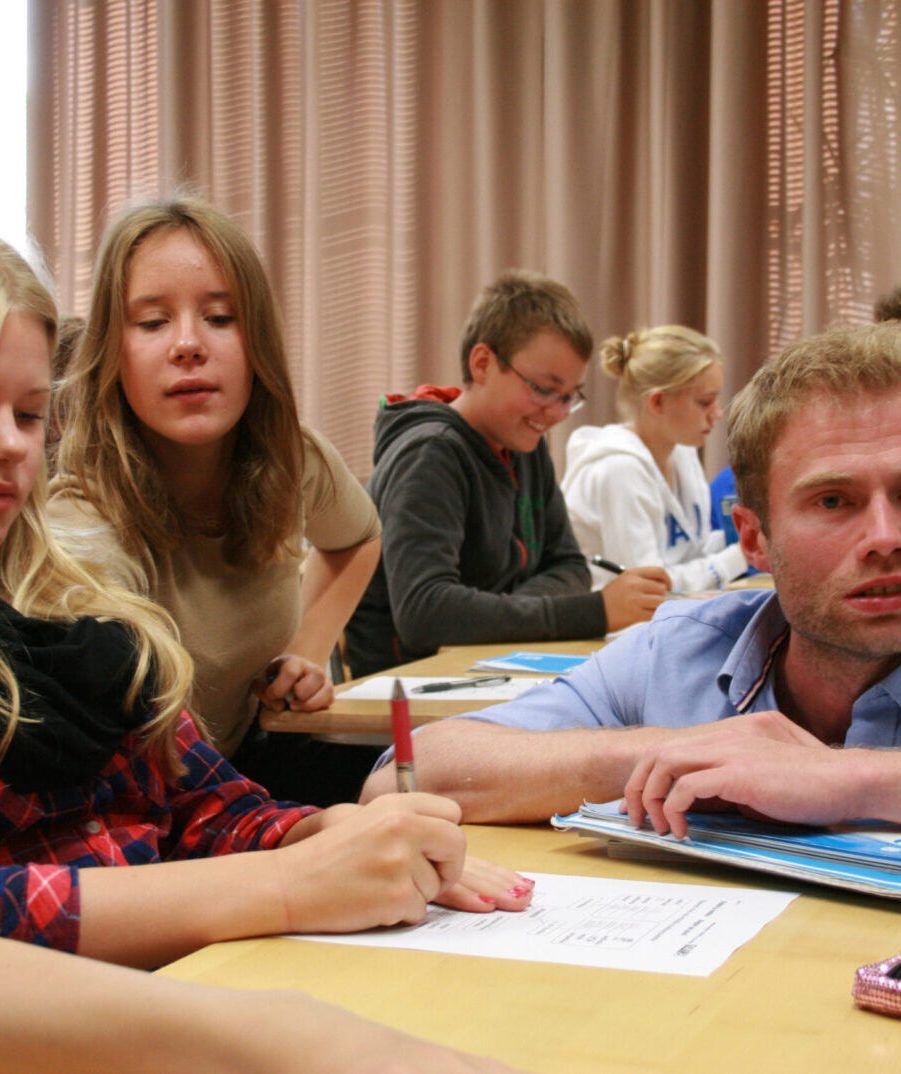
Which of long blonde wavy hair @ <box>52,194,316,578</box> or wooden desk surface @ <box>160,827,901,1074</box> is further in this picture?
long blonde wavy hair @ <box>52,194,316,578</box>

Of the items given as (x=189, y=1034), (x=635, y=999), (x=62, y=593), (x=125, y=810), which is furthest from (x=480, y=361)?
(x=189, y=1034)

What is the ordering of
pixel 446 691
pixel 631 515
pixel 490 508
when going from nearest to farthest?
pixel 446 691
pixel 490 508
pixel 631 515

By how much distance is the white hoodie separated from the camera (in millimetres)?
3848

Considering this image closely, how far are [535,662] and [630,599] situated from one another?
0.42 metres

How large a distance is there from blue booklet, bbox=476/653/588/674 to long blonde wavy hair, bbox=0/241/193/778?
1.10 meters

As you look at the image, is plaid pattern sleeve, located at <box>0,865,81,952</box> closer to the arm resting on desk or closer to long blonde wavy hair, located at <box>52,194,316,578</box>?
the arm resting on desk

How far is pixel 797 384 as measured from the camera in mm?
1394

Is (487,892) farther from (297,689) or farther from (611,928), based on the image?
(297,689)

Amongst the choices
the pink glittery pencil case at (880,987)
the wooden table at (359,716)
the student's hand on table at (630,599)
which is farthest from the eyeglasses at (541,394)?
the pink glittery pencil case at (880,987)

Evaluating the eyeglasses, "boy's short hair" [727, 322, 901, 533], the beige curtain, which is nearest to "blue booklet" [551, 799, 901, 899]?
"boy's short hair" [727, 322, 901, 533]

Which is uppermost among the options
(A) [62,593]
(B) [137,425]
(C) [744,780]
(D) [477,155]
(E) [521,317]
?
(D) [477,155]

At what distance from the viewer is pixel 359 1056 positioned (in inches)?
24.0

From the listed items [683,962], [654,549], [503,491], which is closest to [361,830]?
[683,962]

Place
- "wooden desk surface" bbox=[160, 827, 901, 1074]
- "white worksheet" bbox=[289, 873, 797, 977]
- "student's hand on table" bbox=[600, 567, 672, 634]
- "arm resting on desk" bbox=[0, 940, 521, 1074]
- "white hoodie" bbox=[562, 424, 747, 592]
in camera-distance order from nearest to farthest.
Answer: "arm resting on desk" bbox=[0, 940, 521, 1074], "wooden desk surface" bbox=[160, 827, 901, 1074], "white worksheet" bbox=[289, 873, 797, 977], "student's hand on table" bbox=[600, 567, 672, 634], "white hoodie" bbox=[562, 424, 747, 592]
